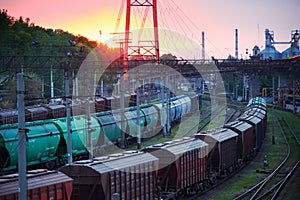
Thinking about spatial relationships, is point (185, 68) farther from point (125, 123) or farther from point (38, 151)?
point (38, 151)

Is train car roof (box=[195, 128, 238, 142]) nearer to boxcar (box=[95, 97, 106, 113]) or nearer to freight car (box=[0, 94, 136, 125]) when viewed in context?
freight car (box=[0, 94, 136, 125])

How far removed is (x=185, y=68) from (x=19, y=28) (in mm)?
29869

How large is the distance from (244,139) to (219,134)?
4.92 metres

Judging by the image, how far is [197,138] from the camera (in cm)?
2923

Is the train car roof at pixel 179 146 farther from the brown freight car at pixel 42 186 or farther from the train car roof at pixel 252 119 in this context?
the train car roof at pixel 252 119

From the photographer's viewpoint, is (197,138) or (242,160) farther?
(242,160)

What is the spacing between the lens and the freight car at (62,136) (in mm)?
28734

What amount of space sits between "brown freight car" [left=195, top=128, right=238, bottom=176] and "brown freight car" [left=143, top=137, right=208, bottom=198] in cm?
177

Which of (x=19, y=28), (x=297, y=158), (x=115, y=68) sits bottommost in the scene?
(x=297, y=158)

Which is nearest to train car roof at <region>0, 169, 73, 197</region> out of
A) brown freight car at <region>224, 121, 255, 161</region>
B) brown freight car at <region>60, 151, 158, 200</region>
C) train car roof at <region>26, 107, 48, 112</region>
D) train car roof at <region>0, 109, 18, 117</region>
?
brown freight car at <region>60, 151, 158, 200</region>

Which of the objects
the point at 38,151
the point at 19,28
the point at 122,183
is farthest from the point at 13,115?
the point at 19,28

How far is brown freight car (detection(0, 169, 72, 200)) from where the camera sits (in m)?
15.9

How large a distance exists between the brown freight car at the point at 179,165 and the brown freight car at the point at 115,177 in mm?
1394

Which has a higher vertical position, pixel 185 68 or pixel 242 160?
pixel 185 68
